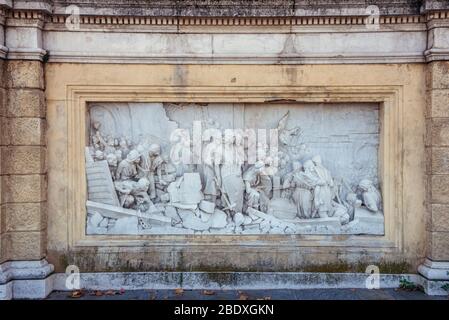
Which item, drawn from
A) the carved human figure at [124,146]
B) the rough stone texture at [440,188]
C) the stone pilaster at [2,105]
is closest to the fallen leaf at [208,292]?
the carved human figure at [124,146]

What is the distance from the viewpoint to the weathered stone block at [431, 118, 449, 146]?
6086mm

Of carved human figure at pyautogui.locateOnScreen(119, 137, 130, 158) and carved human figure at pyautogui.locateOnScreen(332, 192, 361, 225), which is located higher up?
carved human figure at pyautogui.locateOnScreen(119, 137, 130, 158)

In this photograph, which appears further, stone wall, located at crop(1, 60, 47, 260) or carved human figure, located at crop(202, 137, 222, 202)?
carved human figure, located at crop(202, 137, 222, 202)

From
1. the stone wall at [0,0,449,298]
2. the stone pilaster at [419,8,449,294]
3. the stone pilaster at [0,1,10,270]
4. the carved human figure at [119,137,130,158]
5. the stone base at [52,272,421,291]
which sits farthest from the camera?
the carved human figure at [119,137,130,158]

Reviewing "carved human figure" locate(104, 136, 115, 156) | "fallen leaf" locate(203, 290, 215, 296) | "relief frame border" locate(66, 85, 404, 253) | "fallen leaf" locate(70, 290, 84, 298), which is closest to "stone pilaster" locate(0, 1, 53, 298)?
"fallen leaf" locate(70, 290, 84, 298)

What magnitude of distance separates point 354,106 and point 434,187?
1679 mm

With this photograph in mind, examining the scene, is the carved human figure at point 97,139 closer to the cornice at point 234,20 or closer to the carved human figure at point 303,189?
the cornice at point 234,20

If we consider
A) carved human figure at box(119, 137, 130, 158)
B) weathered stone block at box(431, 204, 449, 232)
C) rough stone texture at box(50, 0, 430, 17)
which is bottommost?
weathered stone block at box(431, 204, 449, 232)

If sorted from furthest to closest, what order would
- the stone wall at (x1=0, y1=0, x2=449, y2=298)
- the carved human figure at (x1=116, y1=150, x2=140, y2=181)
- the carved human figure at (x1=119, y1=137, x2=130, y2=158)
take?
the carved human figure at (x1=119, y1=137, x2=130, y2=158)
the carved human figure at (x1=116, y1=150, x2=140, y2=181)
the stone wall at (x1=0, y1=0, x2=449, y2=298)

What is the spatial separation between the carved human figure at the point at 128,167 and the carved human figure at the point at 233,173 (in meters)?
1.34

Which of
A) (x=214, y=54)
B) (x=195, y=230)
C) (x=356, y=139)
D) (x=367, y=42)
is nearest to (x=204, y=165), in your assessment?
(x=195, y=230)

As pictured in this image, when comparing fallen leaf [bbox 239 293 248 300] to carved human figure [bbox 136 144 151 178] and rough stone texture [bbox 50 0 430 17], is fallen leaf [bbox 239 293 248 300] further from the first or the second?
rough stone texture [bbox 50 0 430 17]

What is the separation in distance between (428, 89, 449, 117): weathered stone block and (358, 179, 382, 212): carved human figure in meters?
1.37

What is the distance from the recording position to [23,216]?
6113mm
